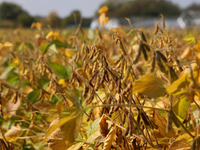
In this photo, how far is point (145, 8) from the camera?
108 feet

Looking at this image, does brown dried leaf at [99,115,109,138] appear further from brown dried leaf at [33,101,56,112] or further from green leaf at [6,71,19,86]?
green leaf at [6,71,19,86]

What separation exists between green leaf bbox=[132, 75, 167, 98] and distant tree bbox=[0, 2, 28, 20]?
1268 inches

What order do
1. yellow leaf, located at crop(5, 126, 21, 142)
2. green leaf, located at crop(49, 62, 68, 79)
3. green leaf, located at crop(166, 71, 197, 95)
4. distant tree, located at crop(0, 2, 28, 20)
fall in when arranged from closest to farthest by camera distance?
1. green leaf, located at crop(166, 71, 197, 95)
2. yellow leaf, located at crop(5, 126, 21, 142)
3. green leaf, located at crop(49, 62, 68, 79)
4. distant tree, located at crop(0, 2, 28, 20)

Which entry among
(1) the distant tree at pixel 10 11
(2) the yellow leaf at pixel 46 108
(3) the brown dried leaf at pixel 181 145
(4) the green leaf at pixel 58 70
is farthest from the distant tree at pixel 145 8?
(3) the brown dried leaf at pixel 181 145

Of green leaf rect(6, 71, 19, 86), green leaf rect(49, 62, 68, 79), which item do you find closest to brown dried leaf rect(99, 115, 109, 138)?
green leaf rect(49, 62, 68, 79)

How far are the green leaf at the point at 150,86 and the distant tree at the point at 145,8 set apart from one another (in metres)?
31.6

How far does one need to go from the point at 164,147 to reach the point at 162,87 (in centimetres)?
28

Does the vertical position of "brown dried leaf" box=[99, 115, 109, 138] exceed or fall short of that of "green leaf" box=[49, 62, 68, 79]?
it falls short

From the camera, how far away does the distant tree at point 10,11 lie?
29234 mm

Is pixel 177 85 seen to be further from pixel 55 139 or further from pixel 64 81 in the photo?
pixel 64 81

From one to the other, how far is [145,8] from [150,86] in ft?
116

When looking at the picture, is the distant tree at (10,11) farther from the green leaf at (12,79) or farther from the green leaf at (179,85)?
the green leaf at (179,85)

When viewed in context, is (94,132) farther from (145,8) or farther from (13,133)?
(145,8)

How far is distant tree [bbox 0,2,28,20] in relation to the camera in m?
29.2
